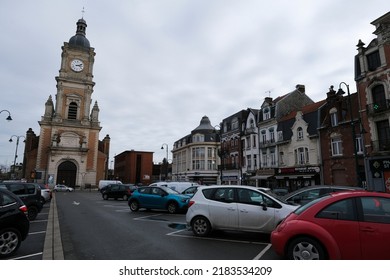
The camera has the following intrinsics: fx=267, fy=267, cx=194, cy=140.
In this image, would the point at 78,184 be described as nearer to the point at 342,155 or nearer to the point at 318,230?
the point at 342,155

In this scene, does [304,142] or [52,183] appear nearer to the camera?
[304,142]

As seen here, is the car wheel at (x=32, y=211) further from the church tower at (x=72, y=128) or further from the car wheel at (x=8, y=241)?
the church tower at (x=72, y=128)

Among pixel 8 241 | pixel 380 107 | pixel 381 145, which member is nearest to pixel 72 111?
pixel 380 107

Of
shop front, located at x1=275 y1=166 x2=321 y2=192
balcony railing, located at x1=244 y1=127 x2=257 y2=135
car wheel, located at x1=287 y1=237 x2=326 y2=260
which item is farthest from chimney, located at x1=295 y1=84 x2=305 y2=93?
car wheel, located at x1=287 y1=237 x2=326 y2=260

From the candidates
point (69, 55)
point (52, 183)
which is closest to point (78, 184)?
point (52, 183)

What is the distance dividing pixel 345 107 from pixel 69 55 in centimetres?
5867

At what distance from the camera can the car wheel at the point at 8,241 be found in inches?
229

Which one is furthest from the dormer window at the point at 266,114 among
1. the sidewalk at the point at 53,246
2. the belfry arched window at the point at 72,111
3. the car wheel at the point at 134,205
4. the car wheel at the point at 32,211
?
the belfry arched window at the point at 72,111

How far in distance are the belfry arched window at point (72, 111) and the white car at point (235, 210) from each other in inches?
2341

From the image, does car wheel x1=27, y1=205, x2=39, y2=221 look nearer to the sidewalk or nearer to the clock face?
the sidewalk

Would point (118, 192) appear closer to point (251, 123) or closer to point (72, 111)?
point (251, 123)

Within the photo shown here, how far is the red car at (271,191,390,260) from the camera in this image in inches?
172

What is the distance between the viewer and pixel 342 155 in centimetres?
2539

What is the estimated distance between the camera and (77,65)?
62.3 m
